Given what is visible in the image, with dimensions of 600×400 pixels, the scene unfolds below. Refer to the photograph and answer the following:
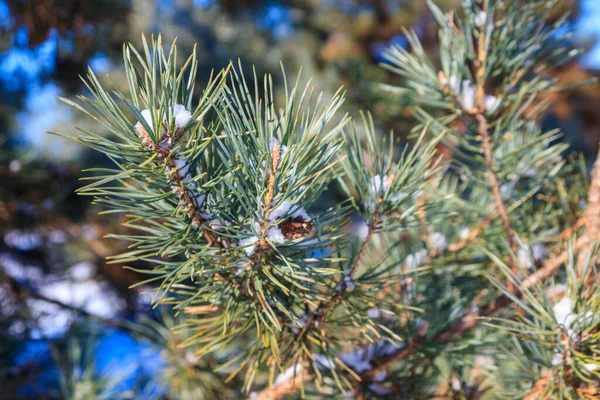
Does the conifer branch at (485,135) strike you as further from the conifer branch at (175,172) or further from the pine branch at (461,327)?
the conifer branch at (175,172)

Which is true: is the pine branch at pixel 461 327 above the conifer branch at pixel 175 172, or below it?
below

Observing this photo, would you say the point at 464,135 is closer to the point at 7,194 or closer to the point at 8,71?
the point at 7,194

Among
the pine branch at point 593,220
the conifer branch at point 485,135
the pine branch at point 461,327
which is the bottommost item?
the pine branch at point 461,327

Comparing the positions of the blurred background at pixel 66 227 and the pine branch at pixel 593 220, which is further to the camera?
the blurred background at pixel 66 227

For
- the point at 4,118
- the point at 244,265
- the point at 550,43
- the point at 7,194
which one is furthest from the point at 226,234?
the point at 4,118

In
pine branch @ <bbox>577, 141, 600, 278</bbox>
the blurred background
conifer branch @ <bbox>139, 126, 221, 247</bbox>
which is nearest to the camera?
conifer branch @ <bbox>139, 126, 221, 247</bbox>

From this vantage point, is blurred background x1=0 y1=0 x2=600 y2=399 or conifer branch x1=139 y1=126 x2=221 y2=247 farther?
blurred background x1=0 y1=0 x2=600 y2=399

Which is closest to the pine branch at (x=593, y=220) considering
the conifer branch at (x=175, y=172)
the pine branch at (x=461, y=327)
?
the pine branch at (x=461, y=327)

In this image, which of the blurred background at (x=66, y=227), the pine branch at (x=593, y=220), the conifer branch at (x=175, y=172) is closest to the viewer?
the conifer branch at (x=175, y=172)

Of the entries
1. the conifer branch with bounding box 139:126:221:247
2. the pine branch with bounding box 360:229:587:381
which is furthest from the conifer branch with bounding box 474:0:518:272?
the conifer branch with bounding box 139:126:221:247

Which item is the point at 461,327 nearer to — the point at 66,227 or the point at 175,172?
the point at 175,172

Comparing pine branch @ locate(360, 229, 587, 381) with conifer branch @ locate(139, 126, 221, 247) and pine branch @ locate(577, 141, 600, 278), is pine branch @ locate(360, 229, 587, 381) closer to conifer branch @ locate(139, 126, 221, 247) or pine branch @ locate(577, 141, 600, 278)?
pine branch @ locate(577, 141, 600, 278)
